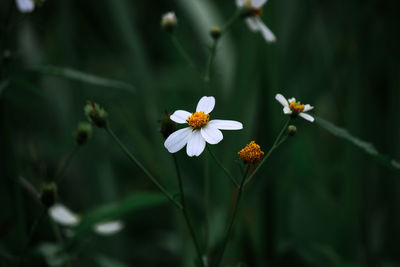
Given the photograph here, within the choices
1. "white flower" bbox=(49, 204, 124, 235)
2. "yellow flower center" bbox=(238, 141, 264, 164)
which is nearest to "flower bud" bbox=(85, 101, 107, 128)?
"yellow flower center" bbox=(238, 141, 264, 164)

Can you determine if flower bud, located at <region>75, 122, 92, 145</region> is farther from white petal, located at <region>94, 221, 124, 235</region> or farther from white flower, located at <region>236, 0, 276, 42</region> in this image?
white flower, located at <region>236, 0, 276, 42</region>

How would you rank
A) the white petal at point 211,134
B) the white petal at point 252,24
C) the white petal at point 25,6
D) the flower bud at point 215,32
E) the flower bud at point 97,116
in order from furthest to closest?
the white petal at point 252,24
the flower bud at point 215,32
the white petal at point 25,6
the flower bud at point 97,116
the white petal at point 211,134

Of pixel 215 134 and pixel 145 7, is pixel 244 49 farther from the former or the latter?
pixel 145 7

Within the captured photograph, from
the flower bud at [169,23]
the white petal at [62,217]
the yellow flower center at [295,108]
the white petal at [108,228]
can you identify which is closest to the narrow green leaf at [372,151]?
the yellow flower center at [295,108]

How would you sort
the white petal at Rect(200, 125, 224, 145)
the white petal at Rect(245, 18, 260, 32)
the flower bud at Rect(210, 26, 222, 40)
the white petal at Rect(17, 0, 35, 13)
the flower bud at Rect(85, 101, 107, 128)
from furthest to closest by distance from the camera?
the white petal at Rect(245, 18, 260, 32) → the flower bud at Rect(210, 26, 222, 40) → the white petal at Rect(17, 0, 35, 13) → the flower bud at Rect(85, 101, 107, 128) → the white petal at Rect(200, 125, 224, 145)

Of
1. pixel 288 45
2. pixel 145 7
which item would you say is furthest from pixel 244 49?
pixel 145 7

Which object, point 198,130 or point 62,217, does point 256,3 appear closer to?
point 198,130

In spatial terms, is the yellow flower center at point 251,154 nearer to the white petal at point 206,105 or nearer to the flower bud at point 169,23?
the white petal at point 206,105
